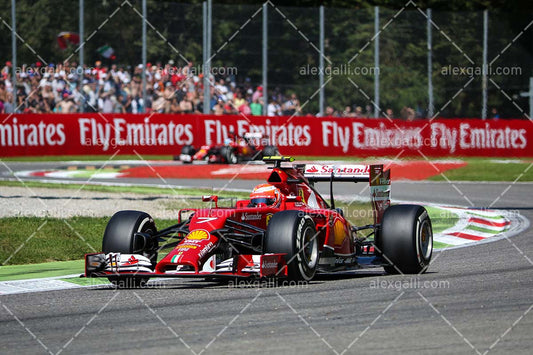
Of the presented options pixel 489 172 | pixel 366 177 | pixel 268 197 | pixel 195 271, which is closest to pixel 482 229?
pixel 366 177

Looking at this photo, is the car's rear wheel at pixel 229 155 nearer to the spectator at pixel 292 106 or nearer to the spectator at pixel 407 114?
the spectator at pixel 292 106

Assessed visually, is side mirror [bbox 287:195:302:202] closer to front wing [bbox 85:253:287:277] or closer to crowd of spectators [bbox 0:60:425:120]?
front wing [bbox 85:253:287:277]

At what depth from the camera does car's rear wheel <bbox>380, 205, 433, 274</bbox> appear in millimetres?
10422

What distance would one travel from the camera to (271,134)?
109ft

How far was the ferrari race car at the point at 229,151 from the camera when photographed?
101 ft

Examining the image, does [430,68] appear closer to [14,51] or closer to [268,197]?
[14,51]

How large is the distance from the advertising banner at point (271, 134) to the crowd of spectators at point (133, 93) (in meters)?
0.29

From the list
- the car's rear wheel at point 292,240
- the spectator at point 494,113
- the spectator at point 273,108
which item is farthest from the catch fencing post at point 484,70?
the car's rear wheel at point 292,240

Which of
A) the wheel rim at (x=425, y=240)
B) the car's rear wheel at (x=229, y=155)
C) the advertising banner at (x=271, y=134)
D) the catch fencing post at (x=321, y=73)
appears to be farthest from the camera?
the catch fencing post at (x=321, y=73)

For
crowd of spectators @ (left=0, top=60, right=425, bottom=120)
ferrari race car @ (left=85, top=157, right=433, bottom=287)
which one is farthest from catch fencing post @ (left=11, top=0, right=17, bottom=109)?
ferrari race car @ (left=85, top=157, right=433, bottom=287)

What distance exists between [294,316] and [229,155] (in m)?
23.5

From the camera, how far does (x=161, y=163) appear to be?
3180 centimetres

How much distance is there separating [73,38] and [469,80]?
1352 centimetres

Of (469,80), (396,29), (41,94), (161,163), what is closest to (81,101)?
(41,94)
